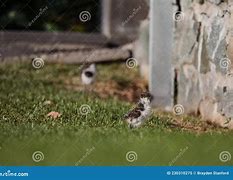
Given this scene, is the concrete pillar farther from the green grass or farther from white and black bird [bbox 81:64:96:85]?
white and black bird [bbox 81:64:96:85]

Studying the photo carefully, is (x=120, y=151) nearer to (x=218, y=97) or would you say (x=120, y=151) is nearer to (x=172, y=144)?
(x=172, y=144)

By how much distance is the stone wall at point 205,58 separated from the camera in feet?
32.8

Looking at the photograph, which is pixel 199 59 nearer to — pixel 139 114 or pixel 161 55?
pixel 161 55

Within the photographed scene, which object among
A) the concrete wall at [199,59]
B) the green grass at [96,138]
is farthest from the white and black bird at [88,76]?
the green grass at [96,138]

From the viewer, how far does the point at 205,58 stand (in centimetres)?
1062

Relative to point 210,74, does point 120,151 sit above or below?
below

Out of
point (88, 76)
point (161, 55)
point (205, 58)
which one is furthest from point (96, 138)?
point (88, 76)

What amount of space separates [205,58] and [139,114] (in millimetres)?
→ 1340

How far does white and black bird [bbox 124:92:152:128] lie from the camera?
9703 mm

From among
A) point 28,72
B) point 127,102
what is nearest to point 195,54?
point 127,102

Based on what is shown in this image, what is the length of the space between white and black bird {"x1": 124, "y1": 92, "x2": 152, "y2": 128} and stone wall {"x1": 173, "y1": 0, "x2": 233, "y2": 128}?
839 millimetres

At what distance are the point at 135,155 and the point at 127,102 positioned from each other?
231cm

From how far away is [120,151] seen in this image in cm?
928

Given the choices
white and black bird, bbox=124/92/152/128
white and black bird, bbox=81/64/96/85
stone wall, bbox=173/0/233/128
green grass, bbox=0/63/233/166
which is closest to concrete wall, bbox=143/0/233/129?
stone wall, bbox=173/0/233/128
